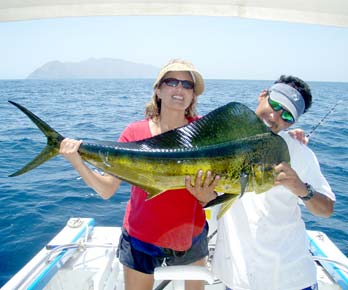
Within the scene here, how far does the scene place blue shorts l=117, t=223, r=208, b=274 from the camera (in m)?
2.50

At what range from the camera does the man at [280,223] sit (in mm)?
2221

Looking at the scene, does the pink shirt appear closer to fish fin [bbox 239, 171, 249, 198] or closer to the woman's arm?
the woman's arm

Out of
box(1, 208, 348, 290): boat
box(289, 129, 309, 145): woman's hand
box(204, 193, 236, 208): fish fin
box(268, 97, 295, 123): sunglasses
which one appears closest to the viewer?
box(204, 193, 236, 208): fish fin

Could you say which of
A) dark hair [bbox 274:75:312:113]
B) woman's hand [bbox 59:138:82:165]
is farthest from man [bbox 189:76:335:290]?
woman's hand [bbox 59:138:82:165]

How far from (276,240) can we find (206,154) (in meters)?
0.73

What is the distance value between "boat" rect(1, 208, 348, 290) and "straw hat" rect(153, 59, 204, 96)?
40.6 inches

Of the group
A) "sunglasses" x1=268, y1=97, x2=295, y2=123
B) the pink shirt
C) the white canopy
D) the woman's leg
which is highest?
the white canopy

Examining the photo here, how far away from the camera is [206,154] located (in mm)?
2088

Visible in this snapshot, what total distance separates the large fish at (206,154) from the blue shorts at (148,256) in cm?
58

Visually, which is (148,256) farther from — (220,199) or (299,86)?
(299,86)

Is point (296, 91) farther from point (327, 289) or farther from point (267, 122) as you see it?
point (327, 289)

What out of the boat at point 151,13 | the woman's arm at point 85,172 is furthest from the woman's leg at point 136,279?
the woman's arm at point 85,172

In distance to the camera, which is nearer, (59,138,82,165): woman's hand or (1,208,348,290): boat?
(59,138,82,165): woman's hand

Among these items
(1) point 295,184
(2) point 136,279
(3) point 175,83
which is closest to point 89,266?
(2) point 136,279
